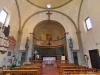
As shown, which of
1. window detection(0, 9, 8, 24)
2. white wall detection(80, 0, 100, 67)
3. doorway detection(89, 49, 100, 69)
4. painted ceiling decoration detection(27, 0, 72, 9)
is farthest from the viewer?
painted ceiling decoration detection(27, 0, 72, 9)

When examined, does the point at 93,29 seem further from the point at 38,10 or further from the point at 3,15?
the point at 3,15

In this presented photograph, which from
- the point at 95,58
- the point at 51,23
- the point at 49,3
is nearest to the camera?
the point at 95,58

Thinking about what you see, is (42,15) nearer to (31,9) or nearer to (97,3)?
(31,9)

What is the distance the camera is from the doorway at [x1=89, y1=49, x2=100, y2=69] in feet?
36.1

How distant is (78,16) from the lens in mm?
15008

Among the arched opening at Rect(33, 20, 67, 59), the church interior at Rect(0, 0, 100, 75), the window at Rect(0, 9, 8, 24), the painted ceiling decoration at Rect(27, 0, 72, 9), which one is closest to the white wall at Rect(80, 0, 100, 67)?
the church interior at Rect(0, 0, 100, 75)

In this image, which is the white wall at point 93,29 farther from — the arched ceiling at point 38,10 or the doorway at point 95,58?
the arched ceiling at point 38,10

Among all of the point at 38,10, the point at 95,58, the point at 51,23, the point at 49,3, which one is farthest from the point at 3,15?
the point at 95,58

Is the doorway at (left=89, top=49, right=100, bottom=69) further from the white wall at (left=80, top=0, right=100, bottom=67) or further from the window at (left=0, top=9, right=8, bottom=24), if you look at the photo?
the window at (left=0, top=9, right=8, bottom=24)

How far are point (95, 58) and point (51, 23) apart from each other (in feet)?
29.9

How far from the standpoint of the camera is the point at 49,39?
19.1m

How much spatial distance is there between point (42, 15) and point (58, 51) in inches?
234

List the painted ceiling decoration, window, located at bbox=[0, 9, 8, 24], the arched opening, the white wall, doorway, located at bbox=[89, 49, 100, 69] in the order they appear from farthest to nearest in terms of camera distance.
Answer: the arched opening, the painted ceiling decoration, window, located at bbox=[0, 9, 8, 24], doorway, located at bbox=[89, 49, 100, 69], the white wall

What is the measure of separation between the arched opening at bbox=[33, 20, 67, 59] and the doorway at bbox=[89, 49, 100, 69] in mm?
5697
